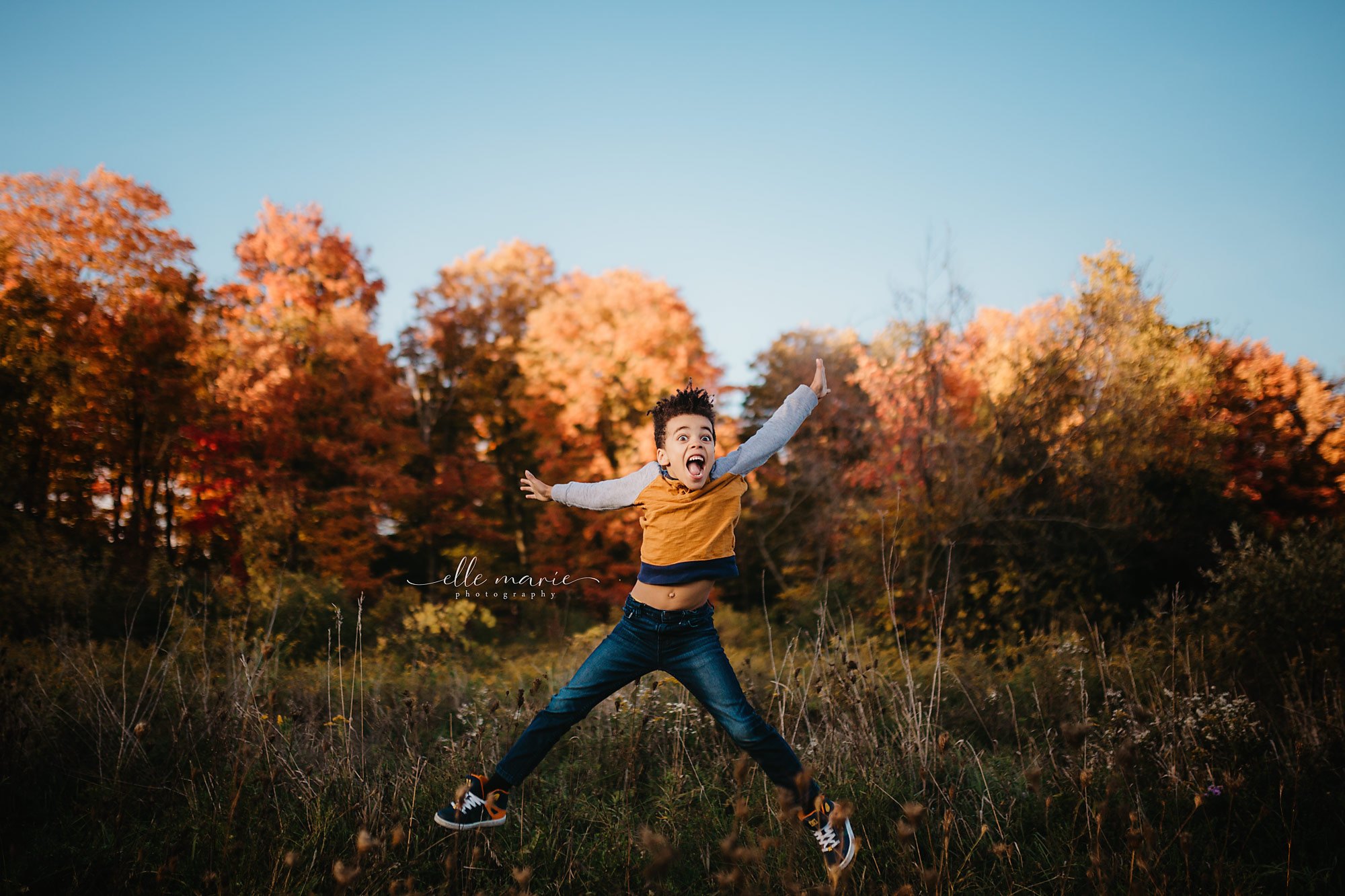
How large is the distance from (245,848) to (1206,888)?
330 cm

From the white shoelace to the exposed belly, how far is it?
853mm

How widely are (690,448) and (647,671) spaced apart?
85 cm

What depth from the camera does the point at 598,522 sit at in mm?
14695

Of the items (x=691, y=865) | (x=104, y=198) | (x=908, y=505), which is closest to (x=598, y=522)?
(x=908, y=505)

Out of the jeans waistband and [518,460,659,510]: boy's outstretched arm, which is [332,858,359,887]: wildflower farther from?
[518,460,659,510]: boy's outstretched arm

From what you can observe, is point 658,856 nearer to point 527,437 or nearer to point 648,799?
point 648,799

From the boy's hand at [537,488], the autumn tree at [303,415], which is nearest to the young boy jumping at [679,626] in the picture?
the boy's hand at [537,488]

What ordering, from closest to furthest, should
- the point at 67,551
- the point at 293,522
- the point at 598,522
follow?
the point at 67,551, the point at 293,522, the point at 598,522

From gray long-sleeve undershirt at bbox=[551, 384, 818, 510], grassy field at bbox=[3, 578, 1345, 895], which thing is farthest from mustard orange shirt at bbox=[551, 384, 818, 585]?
grassy field at bbox=[3, 578, 1345, 895]

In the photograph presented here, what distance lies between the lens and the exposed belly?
2.75 metres

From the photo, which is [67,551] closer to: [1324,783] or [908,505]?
[908,505]

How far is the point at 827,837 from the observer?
2.47m

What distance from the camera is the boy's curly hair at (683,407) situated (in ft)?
9.54

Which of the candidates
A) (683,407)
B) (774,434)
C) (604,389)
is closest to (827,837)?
(774,434)
